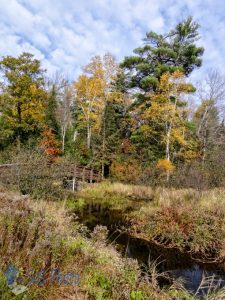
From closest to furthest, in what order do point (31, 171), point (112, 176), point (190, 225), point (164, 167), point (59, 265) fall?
point (59, 265) < point (190, 225) < point (31, 171) < point (164, 167) < point (112, 176)

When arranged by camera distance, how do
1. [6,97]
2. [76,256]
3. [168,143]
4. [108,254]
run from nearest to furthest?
[76,256]
[108,254]
[168,143]
[6,97]

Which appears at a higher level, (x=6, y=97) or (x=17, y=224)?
(x=6, y=97)

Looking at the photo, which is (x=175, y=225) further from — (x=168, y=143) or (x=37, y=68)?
(x=37, y=68)

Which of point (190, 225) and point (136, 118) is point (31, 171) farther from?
point (136, 118)

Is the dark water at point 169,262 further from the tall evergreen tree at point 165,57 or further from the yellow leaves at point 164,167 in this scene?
the tall evergreen tree at point 165,57

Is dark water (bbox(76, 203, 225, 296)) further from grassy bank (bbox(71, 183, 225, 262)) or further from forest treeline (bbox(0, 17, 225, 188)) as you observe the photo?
forest treeline (bbox(0, 17, 225, 188))

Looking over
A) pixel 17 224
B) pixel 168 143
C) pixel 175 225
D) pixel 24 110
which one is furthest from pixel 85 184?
pixel 17 224

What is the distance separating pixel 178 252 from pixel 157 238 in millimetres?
964

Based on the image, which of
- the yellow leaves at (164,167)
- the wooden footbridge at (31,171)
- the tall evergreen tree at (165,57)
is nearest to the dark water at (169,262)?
the wooden footbridge at (31,171)

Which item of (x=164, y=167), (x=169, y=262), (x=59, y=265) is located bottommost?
(x=169, y=262)

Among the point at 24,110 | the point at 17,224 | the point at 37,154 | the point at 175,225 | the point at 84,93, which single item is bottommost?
the point at 175,225

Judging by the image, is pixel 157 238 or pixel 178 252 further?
pixel 157 238

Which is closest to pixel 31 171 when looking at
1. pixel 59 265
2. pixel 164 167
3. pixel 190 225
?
pixel 190 225

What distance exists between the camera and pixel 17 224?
10.9 ft
